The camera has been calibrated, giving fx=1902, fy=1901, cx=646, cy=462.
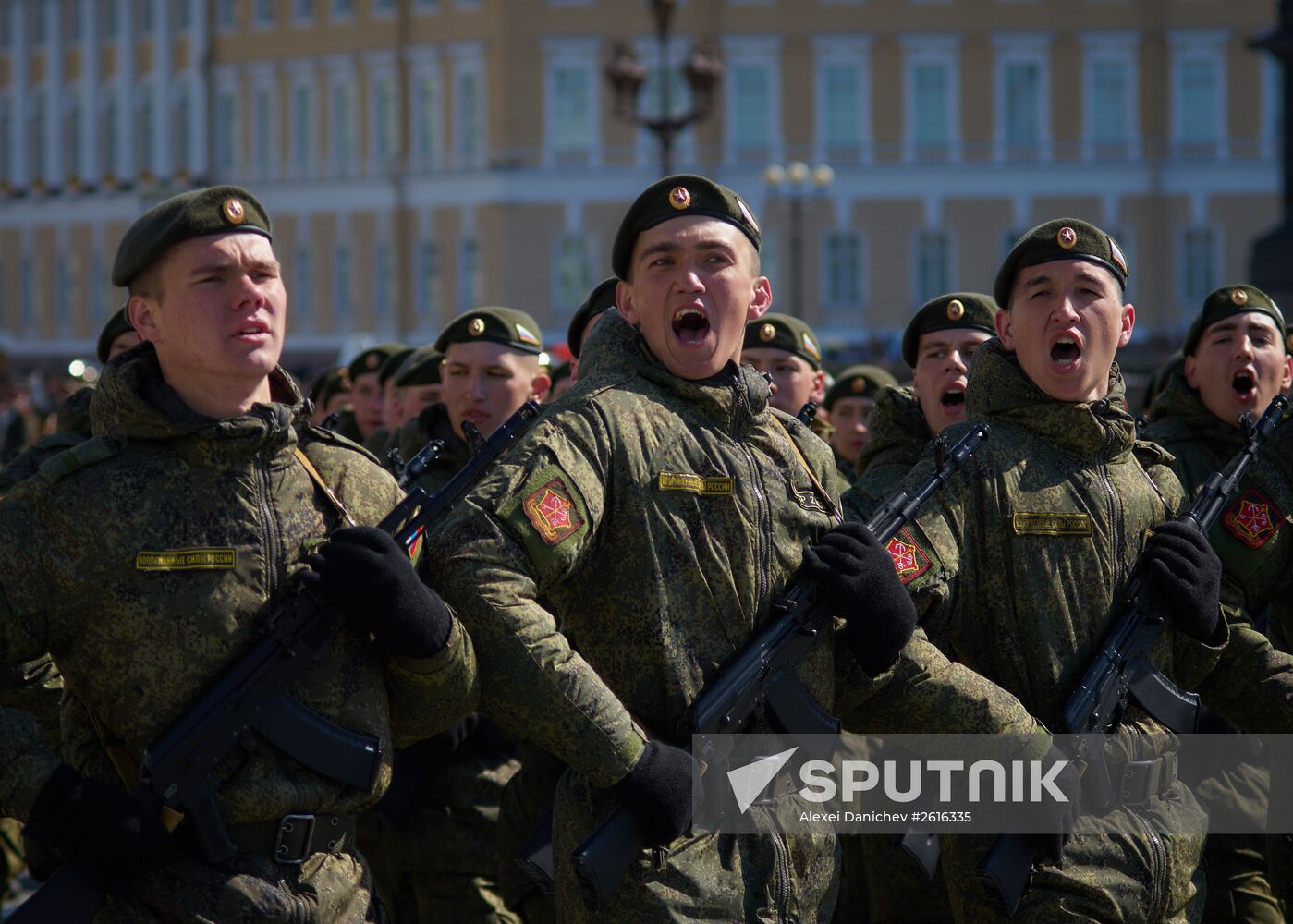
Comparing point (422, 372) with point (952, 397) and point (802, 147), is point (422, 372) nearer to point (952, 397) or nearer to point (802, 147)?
point (952, 397)

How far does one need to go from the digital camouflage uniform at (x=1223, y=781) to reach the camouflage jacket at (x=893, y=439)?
73 centimetres

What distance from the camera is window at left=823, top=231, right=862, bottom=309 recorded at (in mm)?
47406

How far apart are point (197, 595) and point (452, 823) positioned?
2680mm

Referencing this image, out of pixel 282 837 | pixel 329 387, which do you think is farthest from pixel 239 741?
pixel 329 387

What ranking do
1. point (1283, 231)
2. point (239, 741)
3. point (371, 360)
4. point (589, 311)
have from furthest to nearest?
point (1283, 231) → point (371, 360) → point (589, 311) → point (239, 741)

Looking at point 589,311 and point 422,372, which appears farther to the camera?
point 422,372

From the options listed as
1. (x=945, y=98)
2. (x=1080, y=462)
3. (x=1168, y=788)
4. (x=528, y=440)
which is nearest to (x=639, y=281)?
(x=528, y=440)

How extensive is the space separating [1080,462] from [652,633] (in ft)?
4.38

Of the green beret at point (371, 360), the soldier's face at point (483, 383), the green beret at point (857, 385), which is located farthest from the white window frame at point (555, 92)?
the soldier's face at point (483, 383)

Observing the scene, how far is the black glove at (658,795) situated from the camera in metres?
3.71

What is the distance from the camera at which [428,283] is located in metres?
49.2

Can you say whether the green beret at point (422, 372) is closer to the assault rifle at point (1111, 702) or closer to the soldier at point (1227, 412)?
the soldier at point (1227, 412)

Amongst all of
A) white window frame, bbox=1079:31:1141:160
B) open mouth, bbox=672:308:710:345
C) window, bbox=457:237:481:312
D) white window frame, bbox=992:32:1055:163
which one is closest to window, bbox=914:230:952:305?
white window frame, bbox=992:32:1055:163

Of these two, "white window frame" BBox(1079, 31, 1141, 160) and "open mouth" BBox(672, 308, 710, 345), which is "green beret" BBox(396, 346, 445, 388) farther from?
"white window frame" BBox(1079, 31, 1141, 160)
